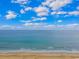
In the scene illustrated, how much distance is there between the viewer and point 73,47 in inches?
51.4

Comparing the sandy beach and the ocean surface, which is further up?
the ocean surface

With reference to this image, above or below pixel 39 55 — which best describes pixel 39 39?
above

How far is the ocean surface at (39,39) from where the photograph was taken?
4.15ft

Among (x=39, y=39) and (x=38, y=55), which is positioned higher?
(x=39, y=39)

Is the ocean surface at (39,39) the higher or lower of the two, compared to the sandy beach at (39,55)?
higher

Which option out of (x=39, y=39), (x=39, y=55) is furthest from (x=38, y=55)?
(x=39, y=39)

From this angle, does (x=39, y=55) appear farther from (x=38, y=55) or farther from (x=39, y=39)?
(x=39, y=39)

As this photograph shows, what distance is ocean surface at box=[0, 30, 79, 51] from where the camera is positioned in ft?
4.15

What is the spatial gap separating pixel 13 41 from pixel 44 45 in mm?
286

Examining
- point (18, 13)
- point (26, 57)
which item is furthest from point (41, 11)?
point (26, 57)

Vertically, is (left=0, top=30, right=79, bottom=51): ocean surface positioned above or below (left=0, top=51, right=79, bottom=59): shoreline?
above

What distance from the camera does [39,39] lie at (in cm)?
130

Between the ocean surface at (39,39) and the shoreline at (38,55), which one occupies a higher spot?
the ocean surface at (39,39)

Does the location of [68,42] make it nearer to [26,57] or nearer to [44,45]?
[44,45]
